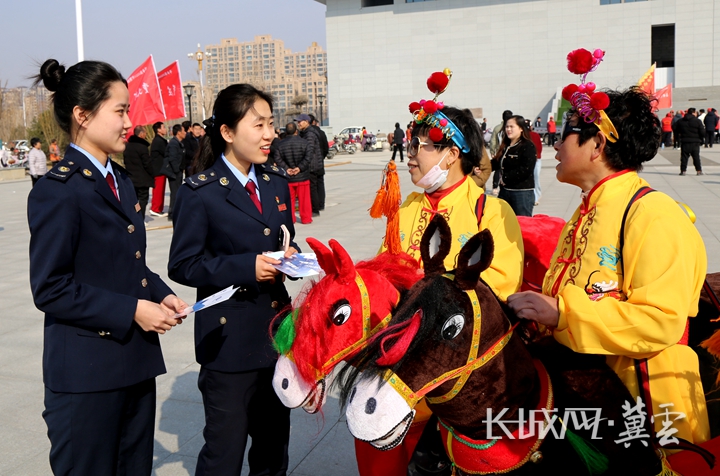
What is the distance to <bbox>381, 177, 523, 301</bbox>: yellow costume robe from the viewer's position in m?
2.45

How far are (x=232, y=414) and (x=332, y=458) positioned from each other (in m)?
1.14

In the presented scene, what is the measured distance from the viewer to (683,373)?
7.02 feet

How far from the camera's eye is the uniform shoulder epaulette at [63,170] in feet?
6.82

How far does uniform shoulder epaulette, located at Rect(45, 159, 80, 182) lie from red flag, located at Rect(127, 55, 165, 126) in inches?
440

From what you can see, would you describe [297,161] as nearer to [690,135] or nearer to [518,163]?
[518,163]

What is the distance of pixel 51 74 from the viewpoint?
7.38 ft

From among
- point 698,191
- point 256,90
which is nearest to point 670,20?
point 698,191

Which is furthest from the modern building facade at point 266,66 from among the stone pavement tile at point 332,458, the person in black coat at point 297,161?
the stone pavement tile at point 332,458

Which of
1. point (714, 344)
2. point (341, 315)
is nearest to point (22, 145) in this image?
point (341, 315)

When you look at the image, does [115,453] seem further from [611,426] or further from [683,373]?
[683,373]

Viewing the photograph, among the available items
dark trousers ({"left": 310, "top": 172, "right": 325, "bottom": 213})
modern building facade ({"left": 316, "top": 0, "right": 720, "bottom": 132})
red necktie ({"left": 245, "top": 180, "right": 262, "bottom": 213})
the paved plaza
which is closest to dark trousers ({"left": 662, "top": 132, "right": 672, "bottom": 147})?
modern building facade ({"left": 316, "top": 0, "right": 720, "bottom": 132})

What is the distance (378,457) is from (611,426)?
2.87 feet

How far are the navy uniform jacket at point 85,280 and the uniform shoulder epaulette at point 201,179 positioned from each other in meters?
0.33

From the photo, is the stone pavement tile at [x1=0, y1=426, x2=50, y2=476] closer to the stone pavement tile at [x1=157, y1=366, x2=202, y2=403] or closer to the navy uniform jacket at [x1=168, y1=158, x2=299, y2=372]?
the stone pavement tile at [x1=157, y1=366, x2=202, y2=403]
